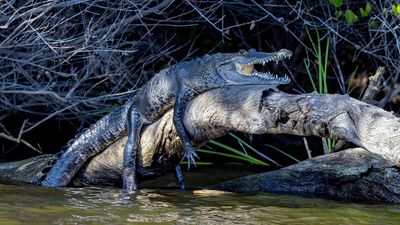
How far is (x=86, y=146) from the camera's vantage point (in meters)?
6.33

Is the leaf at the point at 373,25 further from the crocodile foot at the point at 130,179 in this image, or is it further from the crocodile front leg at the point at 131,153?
the crocodile foot at the point at 130,179

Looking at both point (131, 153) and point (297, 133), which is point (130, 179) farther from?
point (297, 133)

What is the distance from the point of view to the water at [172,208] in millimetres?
4512

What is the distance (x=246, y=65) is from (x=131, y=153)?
3.98 ft

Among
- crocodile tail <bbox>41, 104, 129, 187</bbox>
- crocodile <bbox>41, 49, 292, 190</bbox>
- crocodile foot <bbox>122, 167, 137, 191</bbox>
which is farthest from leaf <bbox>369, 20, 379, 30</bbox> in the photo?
crocodile foot <bbox>122, 167, 137, 191</bbox>

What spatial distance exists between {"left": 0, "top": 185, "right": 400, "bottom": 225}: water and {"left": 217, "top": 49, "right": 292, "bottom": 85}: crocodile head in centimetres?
95

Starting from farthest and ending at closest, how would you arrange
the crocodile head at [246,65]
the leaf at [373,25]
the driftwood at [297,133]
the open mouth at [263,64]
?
the leaf at [373,25], the crocodile head at [246,65], the open mouth at [263,64], the driftwood at [297,133]

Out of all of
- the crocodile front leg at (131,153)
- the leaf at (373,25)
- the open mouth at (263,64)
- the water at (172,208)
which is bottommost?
the water at (172,208)

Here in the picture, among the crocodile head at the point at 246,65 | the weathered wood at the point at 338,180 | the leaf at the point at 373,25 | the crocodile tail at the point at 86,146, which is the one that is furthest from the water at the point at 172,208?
the leaf at the point at 373,25

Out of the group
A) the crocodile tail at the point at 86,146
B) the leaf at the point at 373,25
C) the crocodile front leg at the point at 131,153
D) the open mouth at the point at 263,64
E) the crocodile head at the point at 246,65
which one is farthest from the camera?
the leaf at the point at 373,25

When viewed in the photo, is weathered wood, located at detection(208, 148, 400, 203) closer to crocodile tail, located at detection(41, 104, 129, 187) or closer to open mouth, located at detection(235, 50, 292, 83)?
open mouth, located at detection(235, 50, 292, 83)

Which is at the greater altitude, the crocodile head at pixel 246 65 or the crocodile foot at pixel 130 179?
the crocodile head at pixel 246 65

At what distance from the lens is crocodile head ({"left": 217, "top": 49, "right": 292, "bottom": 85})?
18.7 feet

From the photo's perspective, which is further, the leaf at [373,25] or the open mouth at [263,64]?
the leaf at [373,25]
